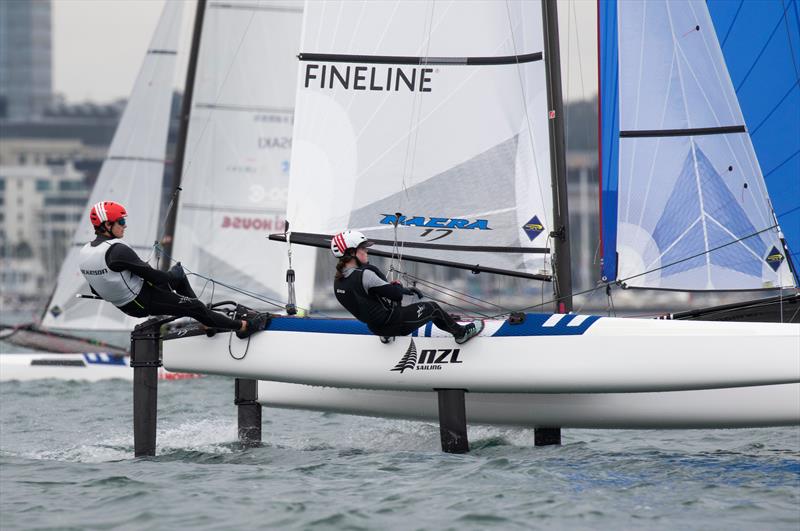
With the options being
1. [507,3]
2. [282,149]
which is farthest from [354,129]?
[282,149]

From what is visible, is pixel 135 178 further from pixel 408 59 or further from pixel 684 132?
pixel 684 132

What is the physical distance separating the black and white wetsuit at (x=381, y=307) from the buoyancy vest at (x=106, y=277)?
1.30 meters

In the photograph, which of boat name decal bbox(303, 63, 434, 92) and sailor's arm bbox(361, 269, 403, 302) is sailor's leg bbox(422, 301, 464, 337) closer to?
sailor's arm bbox(361, 269, 403, 302)

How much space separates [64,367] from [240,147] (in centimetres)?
389

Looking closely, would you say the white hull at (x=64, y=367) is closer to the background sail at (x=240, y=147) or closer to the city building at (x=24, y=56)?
the background sail at (x=240, y=147)

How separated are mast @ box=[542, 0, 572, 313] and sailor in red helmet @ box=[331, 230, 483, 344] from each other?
41.4 inches

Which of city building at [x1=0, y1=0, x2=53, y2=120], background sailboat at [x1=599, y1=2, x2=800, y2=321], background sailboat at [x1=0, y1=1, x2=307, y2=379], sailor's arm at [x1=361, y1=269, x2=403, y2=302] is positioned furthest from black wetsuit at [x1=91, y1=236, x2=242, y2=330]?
city building at [x1=0, y1=0, x2=53, y2=120]

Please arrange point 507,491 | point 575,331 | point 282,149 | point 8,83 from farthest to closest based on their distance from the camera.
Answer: point 8,83
point 282,149
point 575,331
point 507,491

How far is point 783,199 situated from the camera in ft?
30.5

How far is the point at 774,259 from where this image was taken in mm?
9234

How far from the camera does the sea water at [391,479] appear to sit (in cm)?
640

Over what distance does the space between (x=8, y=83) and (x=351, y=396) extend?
148 m

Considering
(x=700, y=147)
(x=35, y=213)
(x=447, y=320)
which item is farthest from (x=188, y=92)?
(x=35, y=213)

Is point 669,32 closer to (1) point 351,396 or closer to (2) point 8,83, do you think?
(1) point 351,396
